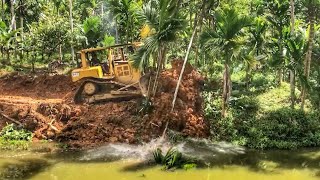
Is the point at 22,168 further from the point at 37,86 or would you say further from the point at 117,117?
the point at 37,86

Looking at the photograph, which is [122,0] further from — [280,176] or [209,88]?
[280,176]

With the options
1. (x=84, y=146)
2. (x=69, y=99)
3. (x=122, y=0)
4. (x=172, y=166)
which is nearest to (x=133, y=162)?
(x=172, y=166)

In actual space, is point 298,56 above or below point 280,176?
above

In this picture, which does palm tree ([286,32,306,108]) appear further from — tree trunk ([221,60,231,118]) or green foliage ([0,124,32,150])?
green foliage ([0,124,32,150])

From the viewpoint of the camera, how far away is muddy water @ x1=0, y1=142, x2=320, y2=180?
1293 cm

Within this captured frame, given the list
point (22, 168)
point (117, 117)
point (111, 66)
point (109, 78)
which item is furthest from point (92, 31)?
point (22, 168)

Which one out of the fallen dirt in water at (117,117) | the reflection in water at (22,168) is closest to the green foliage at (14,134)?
the fallen dirt in water at (117,117)

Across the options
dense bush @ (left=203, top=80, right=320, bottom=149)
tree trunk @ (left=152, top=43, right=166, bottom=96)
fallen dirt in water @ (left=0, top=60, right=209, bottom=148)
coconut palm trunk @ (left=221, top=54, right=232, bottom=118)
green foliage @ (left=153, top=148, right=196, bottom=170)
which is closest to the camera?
green foliage @ (left=153, top=148, right=196, bottom=170)

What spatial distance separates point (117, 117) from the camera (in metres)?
16.8

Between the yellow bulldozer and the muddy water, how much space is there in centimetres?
333

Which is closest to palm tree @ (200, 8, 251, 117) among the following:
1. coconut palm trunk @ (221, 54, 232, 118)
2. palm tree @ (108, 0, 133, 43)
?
coconut palm trunk @ (221, 54, 232, 118)

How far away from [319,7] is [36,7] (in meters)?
22.0

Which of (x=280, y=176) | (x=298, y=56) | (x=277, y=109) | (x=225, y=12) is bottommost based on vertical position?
(x=280, y=176)

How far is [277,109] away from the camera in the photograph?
1812cm
